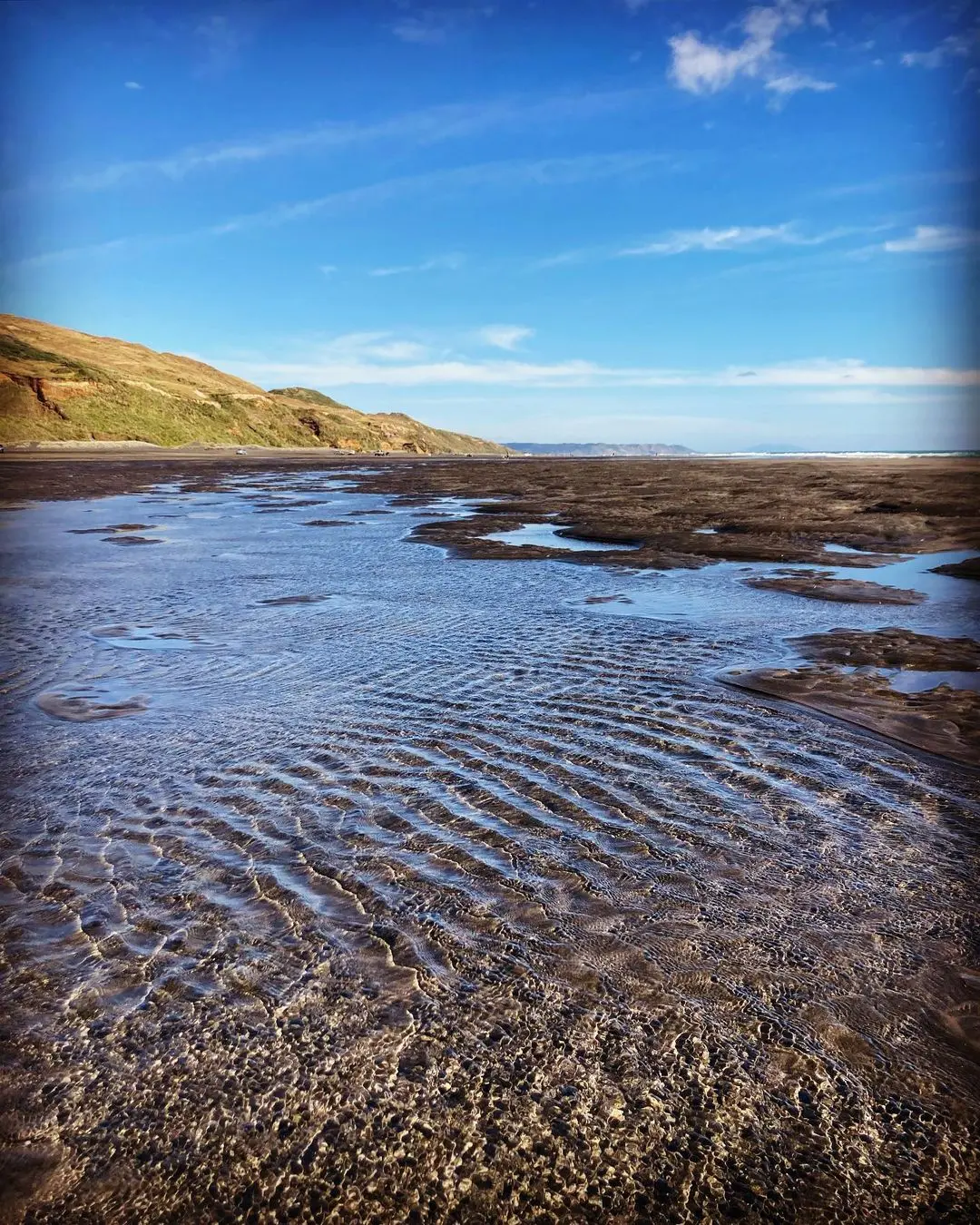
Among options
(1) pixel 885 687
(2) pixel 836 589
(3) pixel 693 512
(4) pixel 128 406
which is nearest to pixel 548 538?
(3) pixel 693 512

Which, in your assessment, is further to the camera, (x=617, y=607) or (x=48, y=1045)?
(x=617, y=607)

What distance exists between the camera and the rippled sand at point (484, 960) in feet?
8.15

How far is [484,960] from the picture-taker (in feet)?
11.5

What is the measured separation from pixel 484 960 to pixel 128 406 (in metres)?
129

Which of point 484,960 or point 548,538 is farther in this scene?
point 548,538

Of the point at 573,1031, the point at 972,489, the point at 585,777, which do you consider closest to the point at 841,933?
the point at 573,1031

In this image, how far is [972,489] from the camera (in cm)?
3406

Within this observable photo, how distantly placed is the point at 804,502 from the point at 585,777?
2845cm

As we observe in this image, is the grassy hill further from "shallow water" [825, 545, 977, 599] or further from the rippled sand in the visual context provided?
the rippled sand

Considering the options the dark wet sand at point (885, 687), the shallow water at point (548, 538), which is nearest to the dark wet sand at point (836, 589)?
the dark wet sand at point (885, 687)

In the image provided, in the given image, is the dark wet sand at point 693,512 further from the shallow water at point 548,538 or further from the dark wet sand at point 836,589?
the dark wet sand at point 836,589

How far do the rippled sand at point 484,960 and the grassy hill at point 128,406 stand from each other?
108 meters

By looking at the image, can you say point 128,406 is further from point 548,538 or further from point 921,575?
point 921,575

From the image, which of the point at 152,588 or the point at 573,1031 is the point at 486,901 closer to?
the point at 573,1031
